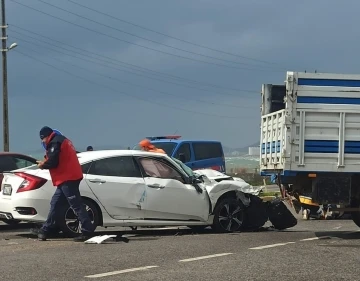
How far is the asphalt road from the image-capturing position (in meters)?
7.86

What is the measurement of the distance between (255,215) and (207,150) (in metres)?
7.54

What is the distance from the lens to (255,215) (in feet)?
41.0

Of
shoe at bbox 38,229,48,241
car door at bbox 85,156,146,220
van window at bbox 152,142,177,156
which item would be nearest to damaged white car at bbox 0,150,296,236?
car door at bbox 85,156,146,220

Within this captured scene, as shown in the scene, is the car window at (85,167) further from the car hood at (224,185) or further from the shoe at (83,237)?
the car hood at (224,185)

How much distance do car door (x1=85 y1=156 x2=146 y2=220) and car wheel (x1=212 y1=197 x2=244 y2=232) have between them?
1.46 m

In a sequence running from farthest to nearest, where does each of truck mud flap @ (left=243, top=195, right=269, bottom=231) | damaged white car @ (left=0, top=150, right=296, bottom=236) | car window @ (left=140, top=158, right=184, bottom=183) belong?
truck mud flap @ (left=243, top=195, right=269, bottom=231) → car window @ (left=140, top=158, right=184, bottom=183) → damaged white car @ (left=0, top=150, right=296, bottom=236)

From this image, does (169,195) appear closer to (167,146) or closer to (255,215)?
(255,215)

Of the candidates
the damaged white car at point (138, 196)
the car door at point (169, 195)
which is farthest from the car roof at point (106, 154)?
the car door at point (169, 195)

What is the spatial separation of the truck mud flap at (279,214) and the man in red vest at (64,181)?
3624mm

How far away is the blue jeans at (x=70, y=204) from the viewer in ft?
35.2

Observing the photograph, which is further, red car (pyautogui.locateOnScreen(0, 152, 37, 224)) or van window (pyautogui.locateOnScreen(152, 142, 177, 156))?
van window (pyautogui.locateOnScreen(152, 142, 177, 156))

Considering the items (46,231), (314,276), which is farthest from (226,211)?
(314,276)

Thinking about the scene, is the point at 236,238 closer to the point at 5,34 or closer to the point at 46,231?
the point at 46,231

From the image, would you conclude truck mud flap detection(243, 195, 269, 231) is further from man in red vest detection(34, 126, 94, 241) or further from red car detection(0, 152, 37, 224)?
red car detection(0, 152, 37, 224)
